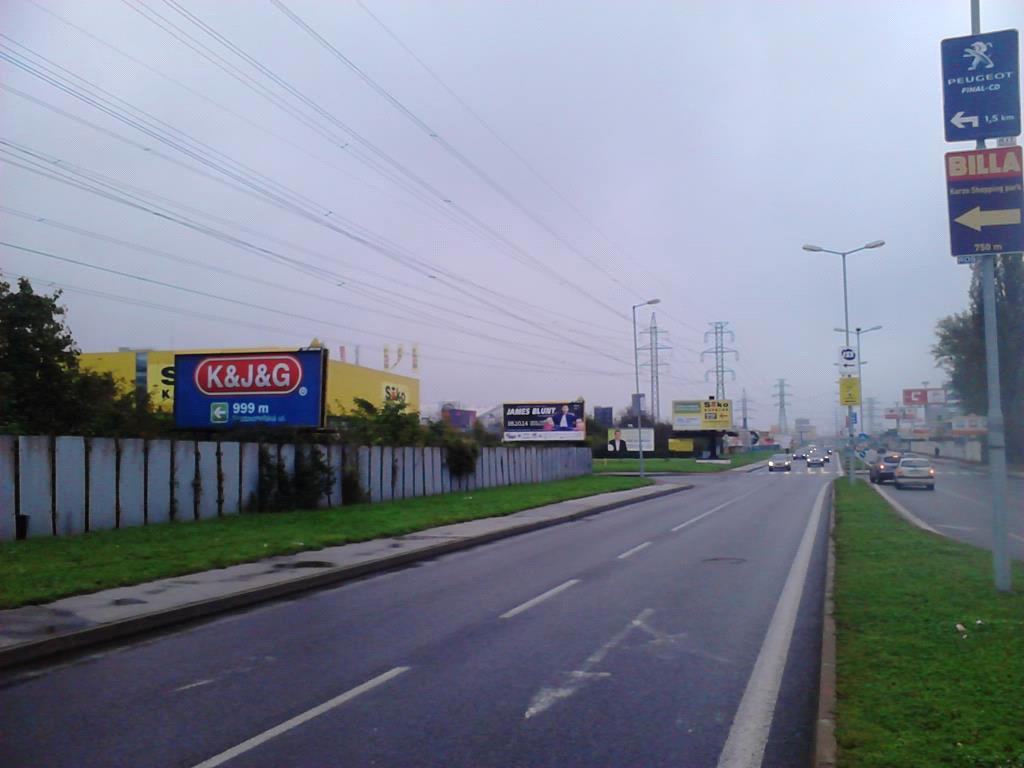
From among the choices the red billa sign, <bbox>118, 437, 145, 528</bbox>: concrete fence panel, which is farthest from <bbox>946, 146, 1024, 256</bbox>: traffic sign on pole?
the red billa sign

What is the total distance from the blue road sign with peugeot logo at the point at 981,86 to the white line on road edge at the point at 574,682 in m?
7.08

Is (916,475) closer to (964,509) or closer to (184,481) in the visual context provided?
(964,509)

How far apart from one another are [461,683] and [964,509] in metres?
25.0

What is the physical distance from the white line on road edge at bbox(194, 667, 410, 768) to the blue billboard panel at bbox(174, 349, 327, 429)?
21707mm

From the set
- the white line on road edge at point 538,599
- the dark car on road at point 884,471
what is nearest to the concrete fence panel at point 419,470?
the white line on road edge at point 538,599

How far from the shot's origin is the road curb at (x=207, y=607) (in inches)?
368

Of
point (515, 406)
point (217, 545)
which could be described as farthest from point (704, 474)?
point (217, 545)

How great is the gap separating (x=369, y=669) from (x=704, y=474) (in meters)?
65.9

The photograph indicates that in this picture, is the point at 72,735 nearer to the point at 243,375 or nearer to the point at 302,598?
the point at 302,598

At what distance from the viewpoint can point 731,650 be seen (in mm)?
9500

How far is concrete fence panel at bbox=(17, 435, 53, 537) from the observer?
60.0 ft

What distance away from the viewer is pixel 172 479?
22875 mm

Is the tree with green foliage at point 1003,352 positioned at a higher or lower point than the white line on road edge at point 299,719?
higher

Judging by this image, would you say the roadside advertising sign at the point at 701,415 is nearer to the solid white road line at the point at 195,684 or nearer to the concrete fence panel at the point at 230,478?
the concrete fence panel at the point at 230,478
